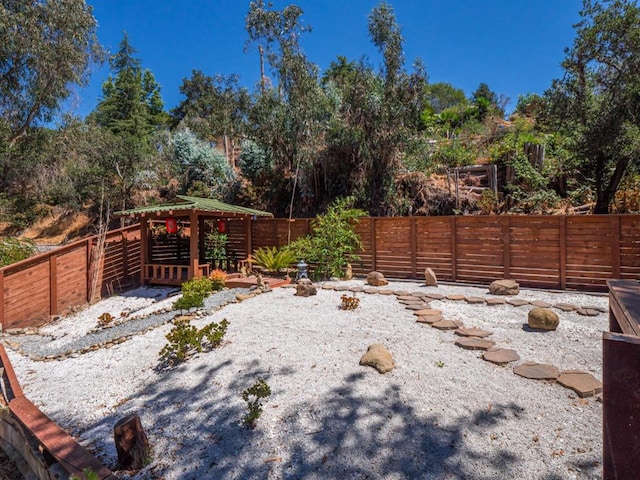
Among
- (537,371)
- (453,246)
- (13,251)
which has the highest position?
(453,246)

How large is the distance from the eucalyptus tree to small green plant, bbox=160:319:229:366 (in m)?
9.01

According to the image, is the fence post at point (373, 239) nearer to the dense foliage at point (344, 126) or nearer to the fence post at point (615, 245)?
the dense foliage at point (344, 126)

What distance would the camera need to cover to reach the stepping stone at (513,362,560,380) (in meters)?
3.20

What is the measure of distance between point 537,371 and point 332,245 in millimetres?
5455

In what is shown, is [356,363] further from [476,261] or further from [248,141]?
[248,141]

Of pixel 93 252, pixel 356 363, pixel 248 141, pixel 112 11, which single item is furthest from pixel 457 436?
pixel 112 11

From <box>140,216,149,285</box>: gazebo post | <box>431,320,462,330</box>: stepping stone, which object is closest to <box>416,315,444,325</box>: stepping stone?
<box>431,320,462,330</box>: stepping stone

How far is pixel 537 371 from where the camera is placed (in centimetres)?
331

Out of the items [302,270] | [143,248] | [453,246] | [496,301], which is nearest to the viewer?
[496,301]

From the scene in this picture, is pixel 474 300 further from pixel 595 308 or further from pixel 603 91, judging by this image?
pixel 603 91

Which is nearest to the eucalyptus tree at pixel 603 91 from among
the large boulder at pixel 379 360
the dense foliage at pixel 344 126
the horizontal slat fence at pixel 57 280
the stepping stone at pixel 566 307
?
the dense foliage at pixel 344 126

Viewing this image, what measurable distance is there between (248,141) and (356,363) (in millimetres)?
11817

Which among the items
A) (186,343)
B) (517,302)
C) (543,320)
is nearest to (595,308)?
(517,302)

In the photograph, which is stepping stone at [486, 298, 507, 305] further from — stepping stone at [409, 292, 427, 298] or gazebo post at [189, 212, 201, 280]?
gazebo post at [189, 212, 201, 280]
